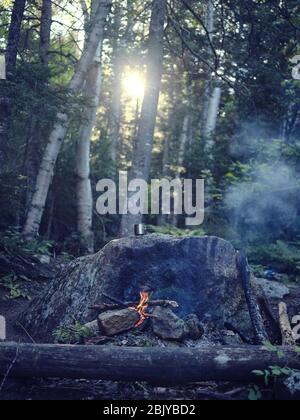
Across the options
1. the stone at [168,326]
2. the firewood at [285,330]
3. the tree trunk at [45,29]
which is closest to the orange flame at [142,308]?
the stone at [168,326]

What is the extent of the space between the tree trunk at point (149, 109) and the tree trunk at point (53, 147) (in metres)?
1.84

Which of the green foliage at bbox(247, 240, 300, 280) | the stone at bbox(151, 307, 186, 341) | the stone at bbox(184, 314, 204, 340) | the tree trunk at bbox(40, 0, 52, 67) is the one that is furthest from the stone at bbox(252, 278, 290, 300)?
the tree trunk at bbox(40, 0, 52, 67)

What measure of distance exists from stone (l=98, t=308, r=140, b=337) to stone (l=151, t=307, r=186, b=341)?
29cm

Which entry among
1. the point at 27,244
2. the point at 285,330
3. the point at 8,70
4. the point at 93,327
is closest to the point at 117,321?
the point at 93,327

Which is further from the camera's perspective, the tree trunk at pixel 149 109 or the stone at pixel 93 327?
the tree trunk at pixel 149 109

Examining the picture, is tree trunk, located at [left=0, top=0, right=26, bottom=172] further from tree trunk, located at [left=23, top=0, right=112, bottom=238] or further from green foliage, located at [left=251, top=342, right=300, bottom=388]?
green foliage, located at [left=251, top=342, right=300, bottom=388]

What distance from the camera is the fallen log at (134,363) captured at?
5367 mm

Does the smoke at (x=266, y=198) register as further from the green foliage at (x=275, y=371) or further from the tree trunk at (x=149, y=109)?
the green foliage at (x=275, y=371)

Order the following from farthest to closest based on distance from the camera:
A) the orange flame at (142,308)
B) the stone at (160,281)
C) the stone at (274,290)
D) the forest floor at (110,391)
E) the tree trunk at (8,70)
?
the stone at (274,290) → the tree trunk at (8,70) → the stone at (160,281) → the orange flame at (142,308) → the forest floor at (110,391)

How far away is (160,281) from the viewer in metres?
7.61

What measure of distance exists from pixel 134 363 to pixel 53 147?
30.7 feet

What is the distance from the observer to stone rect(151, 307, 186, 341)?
6.39 metres

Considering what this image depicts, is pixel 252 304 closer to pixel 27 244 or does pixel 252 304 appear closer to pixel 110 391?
pixel 110 391

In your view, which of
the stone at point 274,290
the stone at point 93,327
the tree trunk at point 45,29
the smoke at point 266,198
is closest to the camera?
the stone at point 93,327
